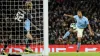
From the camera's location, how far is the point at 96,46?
1984 centimetres

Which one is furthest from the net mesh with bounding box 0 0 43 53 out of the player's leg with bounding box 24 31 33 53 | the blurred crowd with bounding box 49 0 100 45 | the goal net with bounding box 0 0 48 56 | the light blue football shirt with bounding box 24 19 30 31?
the blurred crowd with bounding box 49 0 100 45

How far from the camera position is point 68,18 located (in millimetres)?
25266

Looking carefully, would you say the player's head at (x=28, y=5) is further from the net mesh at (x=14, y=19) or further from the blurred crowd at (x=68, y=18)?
the blurred crowd at (x=68, y=18)

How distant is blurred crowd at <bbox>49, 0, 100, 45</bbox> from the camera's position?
21.8 m

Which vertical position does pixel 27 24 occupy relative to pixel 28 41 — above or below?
above

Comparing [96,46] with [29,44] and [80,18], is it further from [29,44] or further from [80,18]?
[29,44]

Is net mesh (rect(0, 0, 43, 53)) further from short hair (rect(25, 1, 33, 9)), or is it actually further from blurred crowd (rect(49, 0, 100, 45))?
blurred crowd (rect(49, 0, 100, 45))

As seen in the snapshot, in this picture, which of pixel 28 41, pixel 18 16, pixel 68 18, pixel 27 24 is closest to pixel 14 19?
pixel 18 16

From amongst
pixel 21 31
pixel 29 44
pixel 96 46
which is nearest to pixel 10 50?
pixel 29 44

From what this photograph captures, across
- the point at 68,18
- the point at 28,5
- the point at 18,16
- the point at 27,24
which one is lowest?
the point at 27,24

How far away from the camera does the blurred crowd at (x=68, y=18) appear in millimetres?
21750

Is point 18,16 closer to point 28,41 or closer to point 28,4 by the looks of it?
point 28,4

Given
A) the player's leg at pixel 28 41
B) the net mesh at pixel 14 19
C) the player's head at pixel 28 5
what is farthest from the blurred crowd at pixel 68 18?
the player's head at pixel 28 5

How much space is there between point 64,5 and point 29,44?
1493 centimetres
